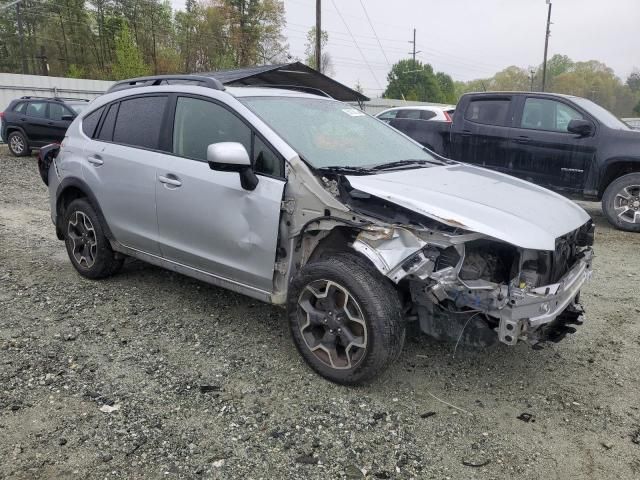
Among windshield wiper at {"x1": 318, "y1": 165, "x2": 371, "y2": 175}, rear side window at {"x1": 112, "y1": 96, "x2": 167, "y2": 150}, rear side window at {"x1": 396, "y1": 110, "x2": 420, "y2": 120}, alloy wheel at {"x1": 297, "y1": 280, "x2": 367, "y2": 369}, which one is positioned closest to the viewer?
alloy wheel at {"x1": 297, "y1": 280, "x2": 367, "y2": 369}

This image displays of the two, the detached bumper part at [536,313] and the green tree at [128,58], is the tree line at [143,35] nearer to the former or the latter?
the green tree at [128,58]

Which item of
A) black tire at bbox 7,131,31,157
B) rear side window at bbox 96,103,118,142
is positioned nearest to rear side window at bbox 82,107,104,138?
rear side window at bbox 96,103,118,142

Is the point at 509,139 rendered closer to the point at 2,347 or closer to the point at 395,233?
the point at 395,233

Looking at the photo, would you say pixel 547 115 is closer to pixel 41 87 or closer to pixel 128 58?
pixel 41 87

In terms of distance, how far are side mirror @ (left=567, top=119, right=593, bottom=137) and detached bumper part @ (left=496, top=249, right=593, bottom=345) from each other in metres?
4.97

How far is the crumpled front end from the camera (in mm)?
2748

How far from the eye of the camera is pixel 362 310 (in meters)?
2.93

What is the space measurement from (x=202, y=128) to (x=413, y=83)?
72200 mm

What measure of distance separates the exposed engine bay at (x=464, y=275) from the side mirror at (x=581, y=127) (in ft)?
16.2

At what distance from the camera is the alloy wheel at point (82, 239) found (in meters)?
4.64

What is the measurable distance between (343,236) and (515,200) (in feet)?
3.51

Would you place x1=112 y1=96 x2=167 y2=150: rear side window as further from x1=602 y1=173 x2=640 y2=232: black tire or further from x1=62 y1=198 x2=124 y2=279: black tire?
x1=602 y1=173 x2=640 y2=232: black tire

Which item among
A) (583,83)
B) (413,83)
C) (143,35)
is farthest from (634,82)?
(143,35)

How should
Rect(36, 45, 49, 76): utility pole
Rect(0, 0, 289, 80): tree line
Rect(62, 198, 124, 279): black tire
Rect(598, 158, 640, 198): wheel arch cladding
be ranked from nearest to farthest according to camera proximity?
Rect(62, 198, 124, 279): black tire, Rect(598, 158, 640, 198): wheel arch cladding, Rect(36, 45, 49, 76): utility pole, Rect(0, 0, 289, 80): tree line
